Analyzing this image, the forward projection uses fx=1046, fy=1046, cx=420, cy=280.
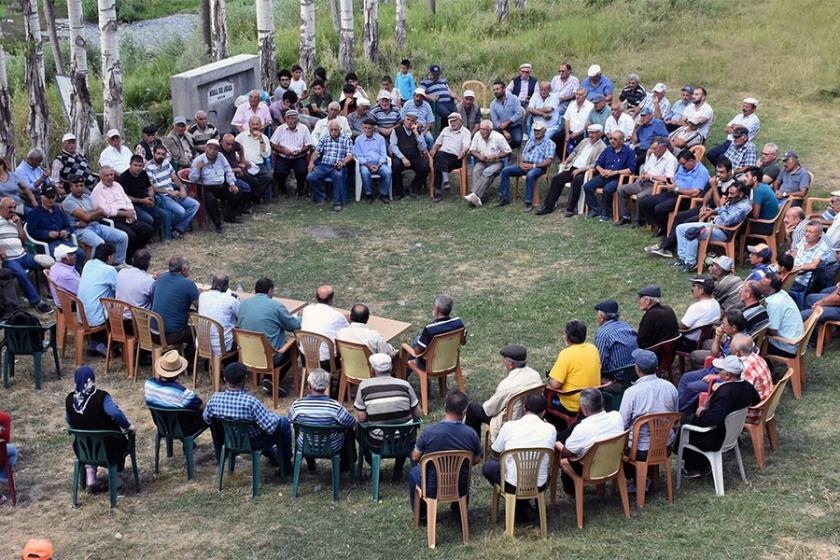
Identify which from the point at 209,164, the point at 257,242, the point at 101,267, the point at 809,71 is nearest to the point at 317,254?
the point at 257,242

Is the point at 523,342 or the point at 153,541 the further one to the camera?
the point at 523,342

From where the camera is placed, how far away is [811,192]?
1485 cm

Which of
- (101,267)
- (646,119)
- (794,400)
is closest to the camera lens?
(794,400)

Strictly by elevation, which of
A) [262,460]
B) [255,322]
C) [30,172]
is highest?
[30,172]

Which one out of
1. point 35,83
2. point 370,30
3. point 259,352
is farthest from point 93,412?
point 370,30

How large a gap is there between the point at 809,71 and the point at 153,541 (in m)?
15.7

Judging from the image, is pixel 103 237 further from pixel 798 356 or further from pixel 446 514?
pixel 798 356

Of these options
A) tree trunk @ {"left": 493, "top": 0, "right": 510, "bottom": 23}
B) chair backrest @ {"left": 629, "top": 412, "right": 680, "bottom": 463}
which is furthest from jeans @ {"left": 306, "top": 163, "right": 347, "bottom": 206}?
tree trunk @ {"left": 493, "top": 0, "right": 510, "bottom": 23}

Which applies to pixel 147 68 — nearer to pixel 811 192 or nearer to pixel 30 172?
pixel 30 172

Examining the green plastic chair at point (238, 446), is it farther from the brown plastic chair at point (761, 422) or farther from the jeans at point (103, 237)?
the jeans at point (103, 237)

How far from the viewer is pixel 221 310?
9.85 m

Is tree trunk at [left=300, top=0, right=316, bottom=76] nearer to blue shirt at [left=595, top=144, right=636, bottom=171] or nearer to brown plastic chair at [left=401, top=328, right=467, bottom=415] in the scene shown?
blue shirt at [left=595, top=144, right=636, bottom=171]

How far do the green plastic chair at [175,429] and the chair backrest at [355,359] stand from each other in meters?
1.46

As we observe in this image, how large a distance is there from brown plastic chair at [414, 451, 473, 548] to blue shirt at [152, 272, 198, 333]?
12.4 ft
